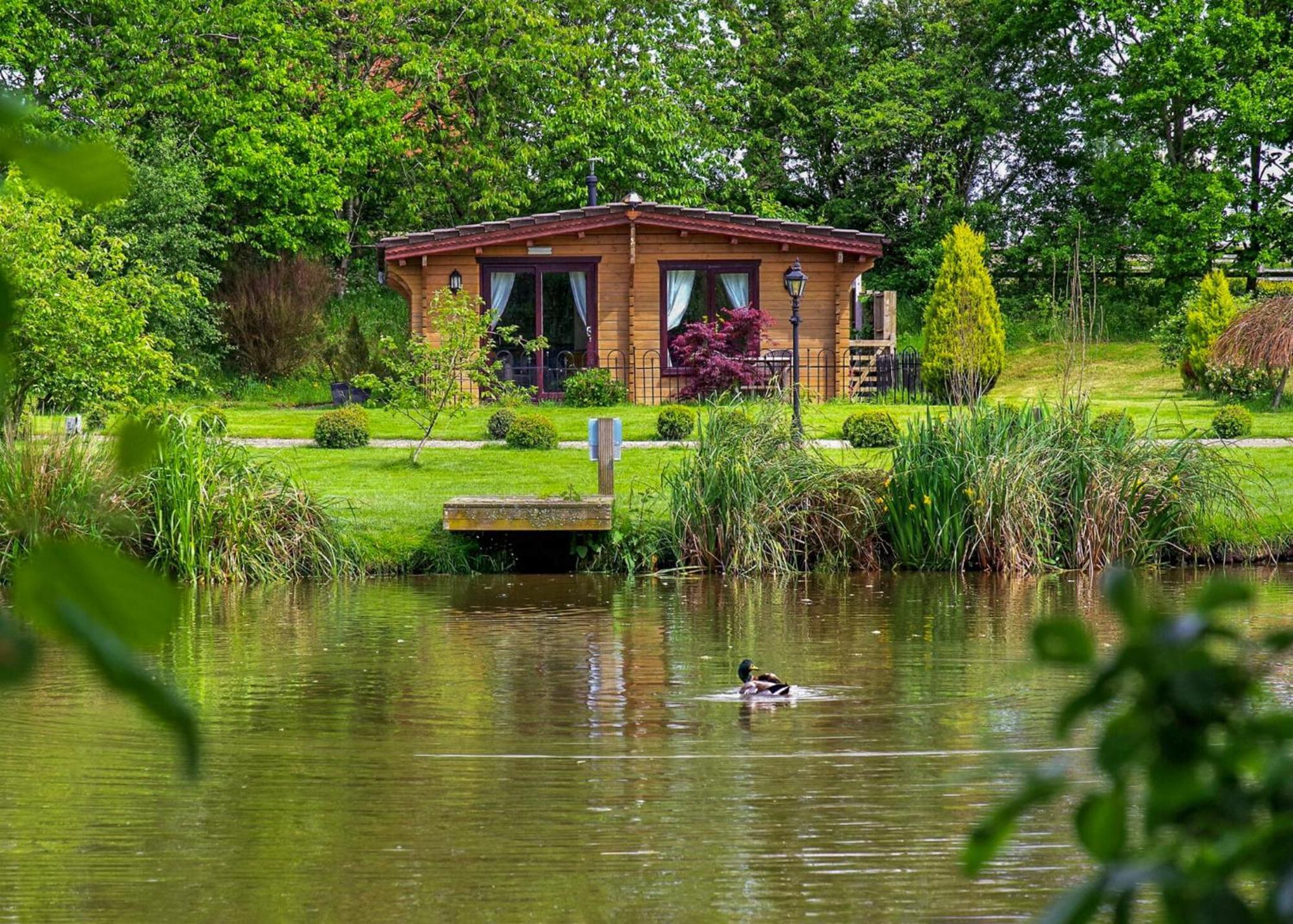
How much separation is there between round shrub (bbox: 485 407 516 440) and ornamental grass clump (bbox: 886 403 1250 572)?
6.90 meters

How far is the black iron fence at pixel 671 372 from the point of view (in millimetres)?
25609

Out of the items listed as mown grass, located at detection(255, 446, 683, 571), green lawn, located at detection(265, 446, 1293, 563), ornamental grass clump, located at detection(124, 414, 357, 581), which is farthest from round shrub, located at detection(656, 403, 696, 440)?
ornamental grass clump, located at detection(124, 414, 357, 581)

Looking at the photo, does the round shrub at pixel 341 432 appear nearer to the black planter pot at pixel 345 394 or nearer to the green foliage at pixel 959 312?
the black planter pot at pixel 345 394

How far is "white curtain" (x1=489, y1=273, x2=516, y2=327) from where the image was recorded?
86.2ft

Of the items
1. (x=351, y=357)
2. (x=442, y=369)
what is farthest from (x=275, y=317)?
(x=442, y=369)

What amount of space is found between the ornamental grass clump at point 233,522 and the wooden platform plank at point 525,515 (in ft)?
3.12

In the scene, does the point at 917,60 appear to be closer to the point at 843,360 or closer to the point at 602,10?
the point at 602,10

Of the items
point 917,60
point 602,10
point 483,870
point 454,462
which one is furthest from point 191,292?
point 483,870

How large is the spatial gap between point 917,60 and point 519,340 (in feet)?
60.9

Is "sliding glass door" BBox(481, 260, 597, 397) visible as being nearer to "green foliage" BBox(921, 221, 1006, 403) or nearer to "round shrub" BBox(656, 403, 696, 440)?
"green foliage" BBox(921, 221, 1006, 403)

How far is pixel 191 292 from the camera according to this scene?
25.2m

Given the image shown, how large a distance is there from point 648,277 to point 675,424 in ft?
24.0

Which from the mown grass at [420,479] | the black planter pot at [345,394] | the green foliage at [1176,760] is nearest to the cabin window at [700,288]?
the black planter pot at [345,394]

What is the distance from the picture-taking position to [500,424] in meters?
19.8
